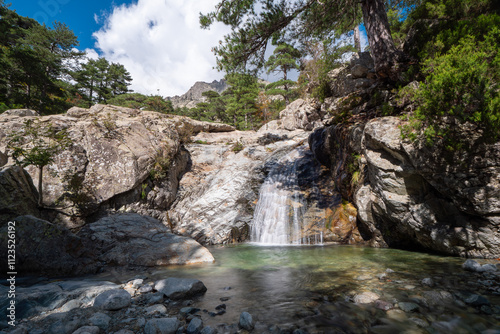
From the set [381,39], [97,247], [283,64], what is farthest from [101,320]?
[283,64]

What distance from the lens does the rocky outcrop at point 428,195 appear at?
17.2 feet

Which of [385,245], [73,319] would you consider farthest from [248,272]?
[385,245]

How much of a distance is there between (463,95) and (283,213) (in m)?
8.25

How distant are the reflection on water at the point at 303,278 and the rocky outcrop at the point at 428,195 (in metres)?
0.66

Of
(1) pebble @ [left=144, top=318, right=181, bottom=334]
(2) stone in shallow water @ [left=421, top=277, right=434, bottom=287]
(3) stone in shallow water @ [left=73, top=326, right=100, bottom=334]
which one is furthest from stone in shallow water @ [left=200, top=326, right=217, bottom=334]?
(2) stone in shallow water @ [left=421, top=277, right=434, bottom=287]

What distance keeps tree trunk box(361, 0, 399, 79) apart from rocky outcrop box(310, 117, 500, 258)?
111 inches

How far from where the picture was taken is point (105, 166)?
36.3 feet

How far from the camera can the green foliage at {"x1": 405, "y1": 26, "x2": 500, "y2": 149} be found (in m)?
4.80

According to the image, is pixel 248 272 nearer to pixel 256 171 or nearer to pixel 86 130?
pixel 256 171

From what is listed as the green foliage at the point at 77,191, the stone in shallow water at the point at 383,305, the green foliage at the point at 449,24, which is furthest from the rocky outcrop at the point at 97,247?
the green foliage at the point at 449,24

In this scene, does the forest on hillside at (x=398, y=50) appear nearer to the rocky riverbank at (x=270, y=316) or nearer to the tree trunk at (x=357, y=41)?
the tree trunk at (x=357, y=41)

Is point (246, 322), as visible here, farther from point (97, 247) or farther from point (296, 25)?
point (296, 25)

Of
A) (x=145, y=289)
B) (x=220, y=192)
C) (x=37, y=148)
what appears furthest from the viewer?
(x=220, y=192)

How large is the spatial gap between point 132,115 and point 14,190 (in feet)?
31.4
